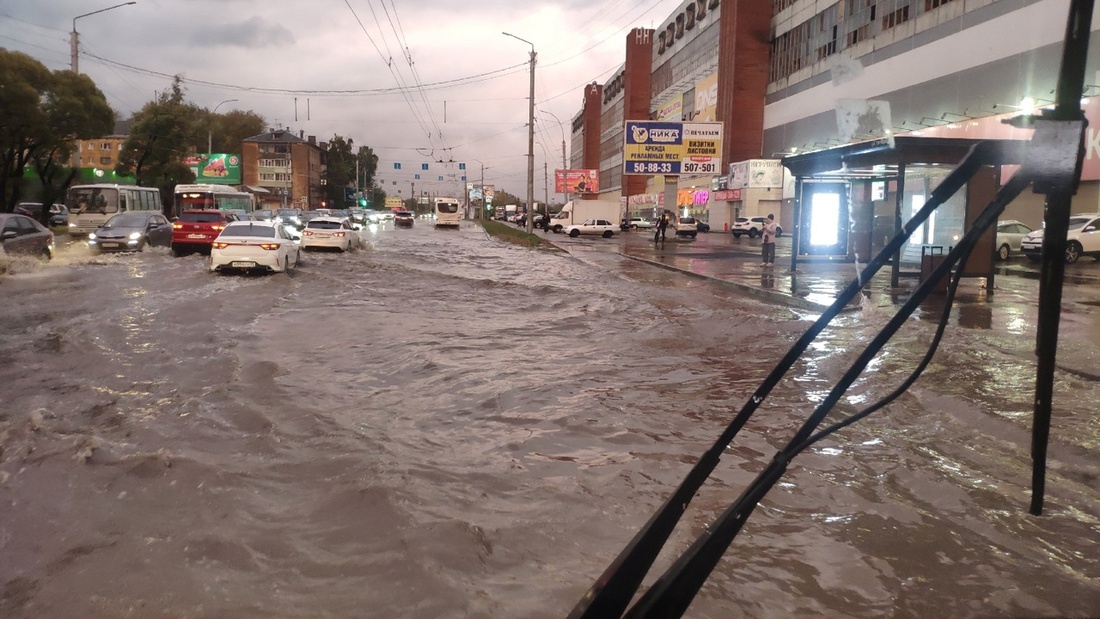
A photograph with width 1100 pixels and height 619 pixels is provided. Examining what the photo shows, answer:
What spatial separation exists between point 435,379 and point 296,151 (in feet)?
386

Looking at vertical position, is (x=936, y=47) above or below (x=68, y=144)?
above

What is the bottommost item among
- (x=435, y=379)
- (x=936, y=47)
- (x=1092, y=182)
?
(x=435, y=379)

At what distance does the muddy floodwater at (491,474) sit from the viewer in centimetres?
384

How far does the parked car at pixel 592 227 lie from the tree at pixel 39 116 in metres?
29.8

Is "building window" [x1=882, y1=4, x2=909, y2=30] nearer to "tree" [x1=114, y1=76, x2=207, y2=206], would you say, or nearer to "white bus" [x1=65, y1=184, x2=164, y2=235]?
"white bus" [x1=65, y1=184, x2=164, y2=235]

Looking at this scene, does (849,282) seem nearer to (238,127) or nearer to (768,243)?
(768,243)

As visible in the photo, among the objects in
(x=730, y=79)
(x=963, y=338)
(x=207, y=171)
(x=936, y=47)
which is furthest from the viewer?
(x=207, y=171)

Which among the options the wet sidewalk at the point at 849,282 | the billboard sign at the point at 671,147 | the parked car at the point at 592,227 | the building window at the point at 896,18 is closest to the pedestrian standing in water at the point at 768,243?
the wet sidewalk at the point at 849,282

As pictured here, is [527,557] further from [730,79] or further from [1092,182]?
[730,79]

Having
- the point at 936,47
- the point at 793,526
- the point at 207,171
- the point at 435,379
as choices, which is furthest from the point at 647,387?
the point at 207,171

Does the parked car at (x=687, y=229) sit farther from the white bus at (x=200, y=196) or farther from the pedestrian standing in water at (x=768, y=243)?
the pedestrian standing in water at (x=768, y=243)

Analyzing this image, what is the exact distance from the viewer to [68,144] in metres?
45.4

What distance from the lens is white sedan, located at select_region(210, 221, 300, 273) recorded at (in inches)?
781

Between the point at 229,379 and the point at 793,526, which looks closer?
the point at 793,526
